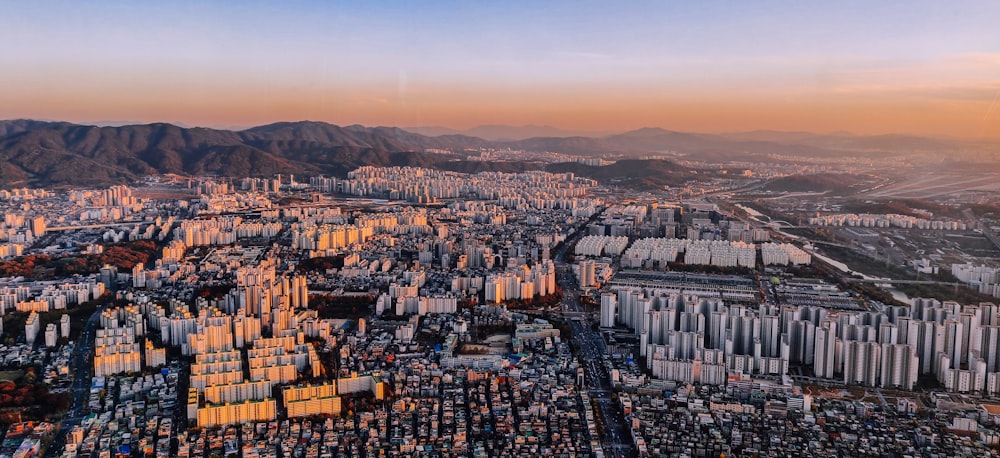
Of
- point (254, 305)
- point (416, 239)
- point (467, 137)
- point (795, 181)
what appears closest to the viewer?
point (254, 305)

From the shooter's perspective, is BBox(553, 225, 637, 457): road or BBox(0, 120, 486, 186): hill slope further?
BBox(0, 120, 486, 186): hill slope

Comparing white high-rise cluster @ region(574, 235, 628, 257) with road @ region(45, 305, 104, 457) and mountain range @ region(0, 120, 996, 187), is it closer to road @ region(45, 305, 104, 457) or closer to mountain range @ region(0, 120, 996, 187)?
mountain range @ region(0, 120, 996, 187)

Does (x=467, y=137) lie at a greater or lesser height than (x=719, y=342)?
greater

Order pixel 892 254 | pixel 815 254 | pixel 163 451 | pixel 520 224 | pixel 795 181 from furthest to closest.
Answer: pixel 795 181 < pixel 520 224 < pixel 815 254 < pixel 892 254 < pixel 163 451

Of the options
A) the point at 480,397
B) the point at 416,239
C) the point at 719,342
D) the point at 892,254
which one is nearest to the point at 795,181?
the point at 892,254

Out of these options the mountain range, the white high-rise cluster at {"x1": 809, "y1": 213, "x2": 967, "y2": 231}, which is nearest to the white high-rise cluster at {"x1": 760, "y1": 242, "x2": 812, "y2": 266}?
the white high-rise cluster at {"x1": 809, "y1": 213, "x2": 967, "y2": 231}

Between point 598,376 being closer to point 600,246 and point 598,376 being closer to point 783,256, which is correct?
point 783,256

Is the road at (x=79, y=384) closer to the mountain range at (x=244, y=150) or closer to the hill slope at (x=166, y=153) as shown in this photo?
the mountain range at (x=244, y=150)

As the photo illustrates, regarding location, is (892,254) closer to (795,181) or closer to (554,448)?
(554,448)
